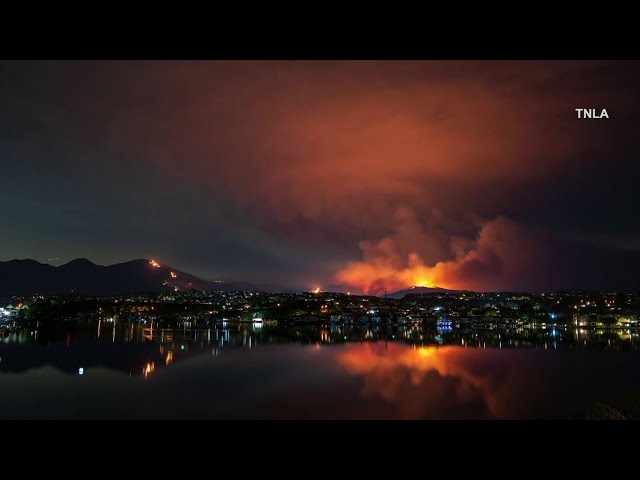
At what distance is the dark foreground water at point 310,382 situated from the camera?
14266mm

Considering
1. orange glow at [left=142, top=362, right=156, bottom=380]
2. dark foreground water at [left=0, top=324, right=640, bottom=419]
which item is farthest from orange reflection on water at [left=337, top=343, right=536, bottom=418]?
orange glow at [left=142, top=362, right=156, bottom=380]

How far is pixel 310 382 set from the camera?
746 inches

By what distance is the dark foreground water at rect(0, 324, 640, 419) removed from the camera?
46.8 ft

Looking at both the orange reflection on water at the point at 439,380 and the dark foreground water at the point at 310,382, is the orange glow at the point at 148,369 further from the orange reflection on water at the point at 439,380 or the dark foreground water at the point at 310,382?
the orange reflection on water at the point at 439,380

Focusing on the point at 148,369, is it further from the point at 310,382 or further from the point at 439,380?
the point at 439,380

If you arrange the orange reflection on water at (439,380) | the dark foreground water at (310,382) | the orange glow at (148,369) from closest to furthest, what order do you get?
the dark foreground water at (310,382) → the orange reflection on water at (439,380) → the orange glow at (148,369)

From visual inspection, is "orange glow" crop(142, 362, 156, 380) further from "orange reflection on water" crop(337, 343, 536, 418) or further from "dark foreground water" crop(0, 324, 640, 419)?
"orange reflection on water" crop(337, 343, 536, 418)

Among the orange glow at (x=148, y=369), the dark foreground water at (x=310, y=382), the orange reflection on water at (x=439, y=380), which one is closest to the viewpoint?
the dark foreground water at (x=310, y=382)

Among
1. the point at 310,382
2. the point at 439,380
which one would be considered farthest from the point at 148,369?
the point at 439,380

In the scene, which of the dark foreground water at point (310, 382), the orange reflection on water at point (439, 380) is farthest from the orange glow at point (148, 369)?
the orange reflection on water at point (439, 380)

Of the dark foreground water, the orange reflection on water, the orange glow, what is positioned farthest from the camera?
the orange glow
